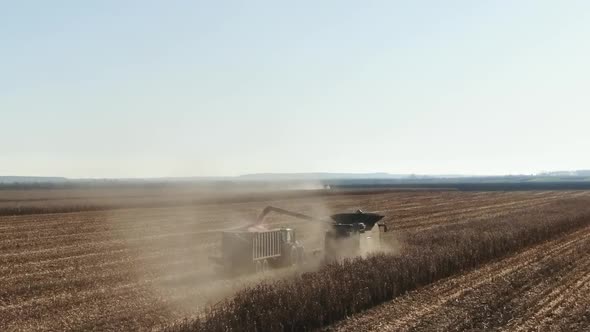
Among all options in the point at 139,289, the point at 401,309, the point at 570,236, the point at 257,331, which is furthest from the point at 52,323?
the point at 570,236

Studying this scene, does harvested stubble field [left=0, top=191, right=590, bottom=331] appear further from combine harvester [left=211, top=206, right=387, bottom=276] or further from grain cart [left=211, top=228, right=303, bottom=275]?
A: combine harvester [left=211, top=206, right=387, bottom=276]

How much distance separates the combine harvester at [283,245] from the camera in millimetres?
22594

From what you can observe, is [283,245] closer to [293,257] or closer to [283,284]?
[293,257]

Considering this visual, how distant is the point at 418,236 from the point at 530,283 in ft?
36.5

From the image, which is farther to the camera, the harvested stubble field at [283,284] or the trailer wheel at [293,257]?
the trailer wheel at [293,257]

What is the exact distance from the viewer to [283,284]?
17.8m

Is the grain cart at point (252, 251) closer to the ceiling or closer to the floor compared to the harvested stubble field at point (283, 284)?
closer to the ceiling

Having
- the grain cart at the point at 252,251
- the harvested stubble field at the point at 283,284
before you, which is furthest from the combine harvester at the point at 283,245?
the harvested stubble field at the point at 283,284

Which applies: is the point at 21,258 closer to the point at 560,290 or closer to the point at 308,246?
the point at 308,246

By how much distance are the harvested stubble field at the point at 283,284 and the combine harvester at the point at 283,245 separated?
97cm

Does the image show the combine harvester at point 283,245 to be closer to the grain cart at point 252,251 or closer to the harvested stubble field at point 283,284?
the grain cart at point 252,251

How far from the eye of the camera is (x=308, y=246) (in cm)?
3084

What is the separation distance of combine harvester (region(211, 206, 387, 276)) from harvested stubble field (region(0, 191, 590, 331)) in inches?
38.4

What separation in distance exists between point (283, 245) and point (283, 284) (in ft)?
20.5
